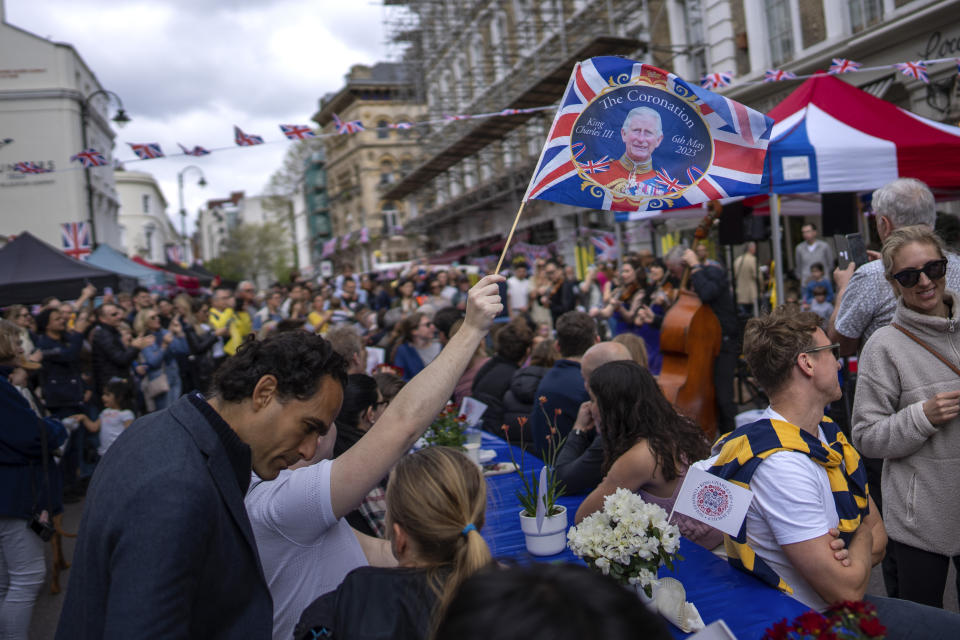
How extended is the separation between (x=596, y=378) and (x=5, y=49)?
131 feet

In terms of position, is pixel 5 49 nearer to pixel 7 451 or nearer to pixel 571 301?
pixel 571 301

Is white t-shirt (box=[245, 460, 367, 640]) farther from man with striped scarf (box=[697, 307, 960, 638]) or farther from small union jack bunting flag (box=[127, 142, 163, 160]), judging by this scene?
small union jack bunting flag (box=[127, 142, 163, 160])

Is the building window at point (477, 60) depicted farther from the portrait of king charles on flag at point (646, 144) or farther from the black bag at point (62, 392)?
the portrait of king charles on flag at point (646, 144)

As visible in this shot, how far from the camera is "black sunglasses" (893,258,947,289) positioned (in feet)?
9.18

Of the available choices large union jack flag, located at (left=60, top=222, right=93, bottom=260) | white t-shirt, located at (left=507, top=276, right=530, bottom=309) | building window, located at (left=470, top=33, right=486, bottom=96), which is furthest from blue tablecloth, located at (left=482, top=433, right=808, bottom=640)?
building window, located at (left=470, top=33, right=486, bottom=96)

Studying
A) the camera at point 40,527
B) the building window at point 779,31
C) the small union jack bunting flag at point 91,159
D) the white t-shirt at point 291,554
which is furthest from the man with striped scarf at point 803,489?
the building window at point 779,31

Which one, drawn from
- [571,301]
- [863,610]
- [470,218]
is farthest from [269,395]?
[470,218]

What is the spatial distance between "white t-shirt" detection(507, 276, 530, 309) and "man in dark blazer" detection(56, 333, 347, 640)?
11305 millimetres

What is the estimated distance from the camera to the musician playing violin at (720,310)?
6656 mm

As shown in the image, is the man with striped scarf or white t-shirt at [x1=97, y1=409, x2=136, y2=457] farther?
white t-shirt at [x1=97, y1=409, x2=136, y2=457]

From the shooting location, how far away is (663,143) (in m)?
3.22

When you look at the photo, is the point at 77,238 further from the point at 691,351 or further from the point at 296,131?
the point at 691,351

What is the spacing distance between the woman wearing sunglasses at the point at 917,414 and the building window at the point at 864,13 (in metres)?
12.1

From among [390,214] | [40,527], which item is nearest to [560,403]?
[40,527]
